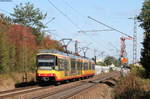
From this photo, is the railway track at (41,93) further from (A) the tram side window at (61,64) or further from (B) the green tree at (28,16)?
(B) the green tree at (28,16)

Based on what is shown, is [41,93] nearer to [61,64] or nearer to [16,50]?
[61,64]

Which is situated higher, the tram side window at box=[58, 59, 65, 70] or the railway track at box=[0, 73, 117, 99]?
the tram side window at box=[58, 59, 65, 70]

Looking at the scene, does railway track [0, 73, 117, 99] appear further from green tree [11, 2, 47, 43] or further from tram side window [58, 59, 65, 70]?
green tree [11, 2, 47, 43]

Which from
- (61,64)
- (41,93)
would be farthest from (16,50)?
(41,93)

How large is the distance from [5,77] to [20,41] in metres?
13.1

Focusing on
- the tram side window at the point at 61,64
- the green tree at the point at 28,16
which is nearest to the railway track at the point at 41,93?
the tram side window at the point at 61,64

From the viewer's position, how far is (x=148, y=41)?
3966 cm

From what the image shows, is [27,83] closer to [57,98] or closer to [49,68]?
[49,68]

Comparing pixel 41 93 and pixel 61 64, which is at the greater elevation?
pixel 61 64

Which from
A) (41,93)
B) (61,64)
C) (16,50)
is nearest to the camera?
(41,93)

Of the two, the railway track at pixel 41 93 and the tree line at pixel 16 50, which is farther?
the tree line at pixel 16 50

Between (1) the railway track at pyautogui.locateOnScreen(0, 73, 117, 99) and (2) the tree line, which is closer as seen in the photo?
(1) the railway track at pyautogui.locateOnScreen(0, 73, 117, 99)

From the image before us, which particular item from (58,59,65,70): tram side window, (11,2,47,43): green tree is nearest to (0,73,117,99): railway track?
(58,59,65,70): tram side window

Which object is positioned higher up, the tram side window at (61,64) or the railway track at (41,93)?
the tram side window at (61,64)
